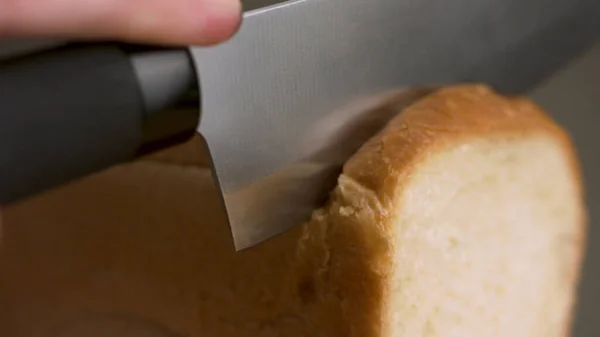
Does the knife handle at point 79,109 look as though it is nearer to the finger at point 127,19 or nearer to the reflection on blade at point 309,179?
the finger at point 127,19

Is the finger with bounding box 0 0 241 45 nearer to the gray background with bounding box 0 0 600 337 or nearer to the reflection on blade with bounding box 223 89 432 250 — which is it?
the reflection on blade with bounding box 223 89 432 250

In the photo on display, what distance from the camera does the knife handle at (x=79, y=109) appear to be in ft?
1.63

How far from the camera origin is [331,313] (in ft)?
2.40

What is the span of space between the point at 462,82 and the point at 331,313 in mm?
272

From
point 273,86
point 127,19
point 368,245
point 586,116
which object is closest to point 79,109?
point 127,19

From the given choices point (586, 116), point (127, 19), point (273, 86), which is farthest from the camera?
point (586, 116)

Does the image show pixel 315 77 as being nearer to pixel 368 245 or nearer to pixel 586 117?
pixel 368 245

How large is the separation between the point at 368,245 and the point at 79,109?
0.30m

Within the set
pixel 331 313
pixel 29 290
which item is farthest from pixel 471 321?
pixel 29 290

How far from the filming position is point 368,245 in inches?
27.5

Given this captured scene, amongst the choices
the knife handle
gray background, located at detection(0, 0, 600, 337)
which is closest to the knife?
the knife handle

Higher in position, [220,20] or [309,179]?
[220,20]

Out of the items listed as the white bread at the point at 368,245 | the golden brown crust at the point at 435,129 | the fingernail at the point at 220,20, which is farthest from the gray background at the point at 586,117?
the fingernail at the point at 220,20

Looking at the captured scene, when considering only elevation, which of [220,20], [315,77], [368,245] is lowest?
[368,245]
